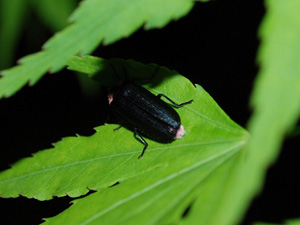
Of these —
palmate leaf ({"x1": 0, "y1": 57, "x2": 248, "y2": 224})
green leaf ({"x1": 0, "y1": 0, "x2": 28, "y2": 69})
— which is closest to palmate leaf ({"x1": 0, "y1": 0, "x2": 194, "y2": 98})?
palmate leaf ({"x1": 0, "y1": 57, "x2": 248, "y2": 224})

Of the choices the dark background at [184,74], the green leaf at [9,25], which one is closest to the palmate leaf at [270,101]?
the dark background at [184,74]

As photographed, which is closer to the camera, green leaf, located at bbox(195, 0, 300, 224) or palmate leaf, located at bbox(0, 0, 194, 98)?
green leaf, located at bbox(195, 0, 300, 224)

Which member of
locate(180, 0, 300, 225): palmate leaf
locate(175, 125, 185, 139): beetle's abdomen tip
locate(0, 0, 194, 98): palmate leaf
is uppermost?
locate(0, 0, 194, 98): palmate leaf

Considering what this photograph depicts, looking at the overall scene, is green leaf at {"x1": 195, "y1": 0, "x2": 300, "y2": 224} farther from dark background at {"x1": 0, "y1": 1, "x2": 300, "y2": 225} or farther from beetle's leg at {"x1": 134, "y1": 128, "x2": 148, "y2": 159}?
dark background at {"x1": 0, "y1": 1, "x2": 300, "y2": 225}

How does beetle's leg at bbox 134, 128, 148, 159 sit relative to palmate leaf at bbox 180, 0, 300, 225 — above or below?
below

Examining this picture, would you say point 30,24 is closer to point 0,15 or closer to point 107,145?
point 0,15

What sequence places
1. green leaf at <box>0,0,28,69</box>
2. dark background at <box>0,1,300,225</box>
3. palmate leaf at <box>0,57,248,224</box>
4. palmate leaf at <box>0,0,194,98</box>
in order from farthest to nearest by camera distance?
dark background at <box>0,1,300,225</box>
green leaf at <box>0,0,28,69</box>
palmate leaf at <box>0,57,248,224</box>
palmate leaf at <box>0,0,194,98</box>

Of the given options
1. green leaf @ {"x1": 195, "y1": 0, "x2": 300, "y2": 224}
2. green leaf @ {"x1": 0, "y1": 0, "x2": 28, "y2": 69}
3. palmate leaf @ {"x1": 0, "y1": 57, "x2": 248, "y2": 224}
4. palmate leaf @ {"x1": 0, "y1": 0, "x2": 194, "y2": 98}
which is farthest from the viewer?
green leaf @ {"x1": 0, "y1": 0, "x2": 28, "y2": 69}

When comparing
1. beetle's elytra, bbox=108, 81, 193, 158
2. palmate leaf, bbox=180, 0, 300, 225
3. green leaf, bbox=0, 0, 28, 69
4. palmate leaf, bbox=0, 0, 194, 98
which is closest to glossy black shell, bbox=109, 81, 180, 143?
beetle's elytra, bbox=108, 81, 193, 158

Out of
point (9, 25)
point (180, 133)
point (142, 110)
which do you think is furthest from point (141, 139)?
point (9, 25)
